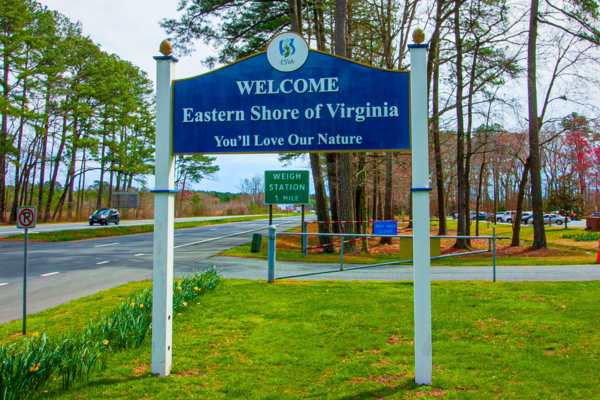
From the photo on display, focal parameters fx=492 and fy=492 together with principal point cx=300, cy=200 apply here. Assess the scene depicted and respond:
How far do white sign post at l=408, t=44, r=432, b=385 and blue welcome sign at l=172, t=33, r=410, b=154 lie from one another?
0.49ft

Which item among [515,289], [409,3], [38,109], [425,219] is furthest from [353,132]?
[38,109]

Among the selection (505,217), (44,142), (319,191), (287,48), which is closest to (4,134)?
(44,142)

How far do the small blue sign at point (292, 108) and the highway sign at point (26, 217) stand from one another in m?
3.87

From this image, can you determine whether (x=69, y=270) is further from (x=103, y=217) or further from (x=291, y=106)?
(x=103, y=217)

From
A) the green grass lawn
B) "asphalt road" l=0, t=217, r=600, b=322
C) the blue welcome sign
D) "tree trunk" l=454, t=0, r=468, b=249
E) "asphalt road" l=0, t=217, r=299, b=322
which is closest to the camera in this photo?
the green grass lawn

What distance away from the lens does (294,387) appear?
15.1 feet

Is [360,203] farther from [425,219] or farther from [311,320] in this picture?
[425,219]

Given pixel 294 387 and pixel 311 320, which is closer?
pixel 294 387

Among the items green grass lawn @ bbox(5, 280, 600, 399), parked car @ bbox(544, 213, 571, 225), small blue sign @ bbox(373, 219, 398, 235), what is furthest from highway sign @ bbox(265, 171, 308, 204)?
parked car @ bbox(544, 213, 571, 225)

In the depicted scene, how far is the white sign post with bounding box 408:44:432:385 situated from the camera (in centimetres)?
459

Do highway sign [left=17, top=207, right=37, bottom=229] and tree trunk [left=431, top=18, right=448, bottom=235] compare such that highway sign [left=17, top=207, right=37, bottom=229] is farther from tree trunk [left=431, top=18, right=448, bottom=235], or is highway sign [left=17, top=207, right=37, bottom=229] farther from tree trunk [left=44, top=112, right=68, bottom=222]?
tree trunk [left=44, top=112, right=68, bottom=222]

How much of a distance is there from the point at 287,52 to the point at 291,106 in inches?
22.3

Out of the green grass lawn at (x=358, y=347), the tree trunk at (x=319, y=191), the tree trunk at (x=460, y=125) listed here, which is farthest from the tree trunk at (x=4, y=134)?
the green grass lawn at (x=358, y=347)

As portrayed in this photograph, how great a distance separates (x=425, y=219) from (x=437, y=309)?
3529mm
